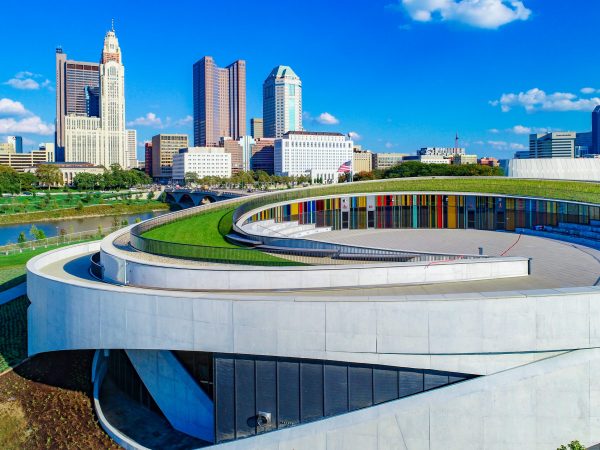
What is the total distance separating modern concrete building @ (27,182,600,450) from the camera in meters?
12.7

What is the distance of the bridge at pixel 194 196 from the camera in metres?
108

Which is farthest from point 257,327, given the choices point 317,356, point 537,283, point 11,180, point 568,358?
point 11,180

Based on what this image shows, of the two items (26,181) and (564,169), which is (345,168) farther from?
(26,181)

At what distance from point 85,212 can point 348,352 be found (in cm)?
9443

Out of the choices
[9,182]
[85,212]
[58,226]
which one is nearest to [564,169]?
[58,226]

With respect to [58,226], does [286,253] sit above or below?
above

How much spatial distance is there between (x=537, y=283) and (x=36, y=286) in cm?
1563

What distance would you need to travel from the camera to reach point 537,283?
15867mm

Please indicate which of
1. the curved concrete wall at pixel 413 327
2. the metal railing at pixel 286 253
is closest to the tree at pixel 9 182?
the metal railing at pixel 286 253

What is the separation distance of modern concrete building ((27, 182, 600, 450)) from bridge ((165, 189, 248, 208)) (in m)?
88.7

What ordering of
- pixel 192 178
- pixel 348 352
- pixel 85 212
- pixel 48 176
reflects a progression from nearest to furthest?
pixel 348 352, pixel 85 212, pixel 48 176, pixel 192 178

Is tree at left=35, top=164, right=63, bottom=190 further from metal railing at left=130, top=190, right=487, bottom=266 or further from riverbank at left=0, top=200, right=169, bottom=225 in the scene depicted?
metal railing at left=130, top=190, right=487, bottom=266

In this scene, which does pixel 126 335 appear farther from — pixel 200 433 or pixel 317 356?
pixel 317 356

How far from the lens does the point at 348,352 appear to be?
13008mm
